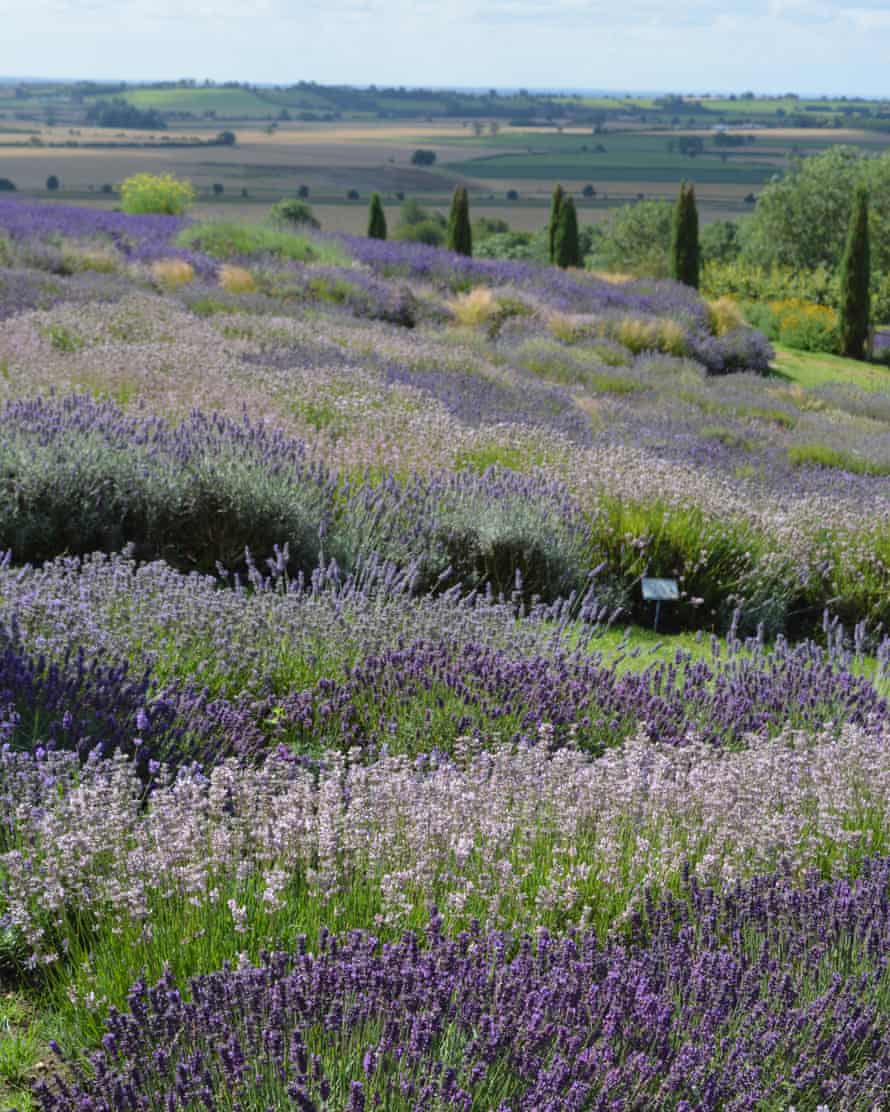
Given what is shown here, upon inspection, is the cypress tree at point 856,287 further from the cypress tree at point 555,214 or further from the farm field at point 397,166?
the farm field at point 397,166

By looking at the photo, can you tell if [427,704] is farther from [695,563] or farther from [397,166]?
[397,166]

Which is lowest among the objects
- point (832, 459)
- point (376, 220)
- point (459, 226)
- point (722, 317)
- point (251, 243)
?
point (832, 459)

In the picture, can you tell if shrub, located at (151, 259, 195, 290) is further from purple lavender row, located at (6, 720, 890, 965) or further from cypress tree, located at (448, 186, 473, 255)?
cypress tree, located at (448, 186, 473, 255)

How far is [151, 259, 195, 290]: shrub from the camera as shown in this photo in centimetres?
1505

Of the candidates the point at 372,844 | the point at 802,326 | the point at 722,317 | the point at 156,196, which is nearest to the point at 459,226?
the point at 156,196

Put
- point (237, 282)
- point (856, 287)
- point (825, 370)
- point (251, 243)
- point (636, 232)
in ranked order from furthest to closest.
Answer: point (636, 232) < point (856, 287) < point (825, 370) < point (251, 243) < point (237, 282)

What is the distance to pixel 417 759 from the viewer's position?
345 cm

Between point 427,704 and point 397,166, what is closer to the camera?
point 427,704

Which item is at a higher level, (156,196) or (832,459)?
(156,196)

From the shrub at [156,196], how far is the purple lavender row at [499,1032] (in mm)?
26390

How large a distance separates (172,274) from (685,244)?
15.3 m

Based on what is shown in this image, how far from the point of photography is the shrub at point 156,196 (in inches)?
1053

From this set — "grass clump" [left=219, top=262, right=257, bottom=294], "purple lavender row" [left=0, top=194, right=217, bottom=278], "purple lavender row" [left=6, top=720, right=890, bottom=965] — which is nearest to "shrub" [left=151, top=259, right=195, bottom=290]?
"grass clump" [left=219, top=262, right=257, bottom=294]

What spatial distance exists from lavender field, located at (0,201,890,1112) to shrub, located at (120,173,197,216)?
18507 millimetres
